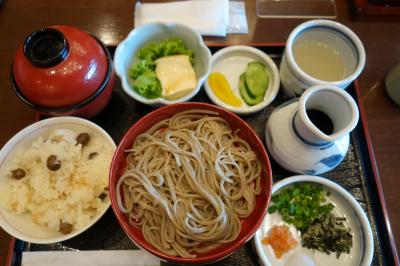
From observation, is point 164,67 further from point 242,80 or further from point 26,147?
point 26,147

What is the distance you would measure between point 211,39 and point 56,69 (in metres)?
0.94

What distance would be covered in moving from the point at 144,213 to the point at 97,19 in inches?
53.1

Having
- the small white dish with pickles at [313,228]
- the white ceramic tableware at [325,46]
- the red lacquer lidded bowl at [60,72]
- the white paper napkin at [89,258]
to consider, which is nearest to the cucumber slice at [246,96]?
the white ceramic tableware at [325,46]

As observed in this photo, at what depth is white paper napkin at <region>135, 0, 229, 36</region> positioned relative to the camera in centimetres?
196

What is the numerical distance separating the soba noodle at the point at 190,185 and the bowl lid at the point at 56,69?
0.37 m

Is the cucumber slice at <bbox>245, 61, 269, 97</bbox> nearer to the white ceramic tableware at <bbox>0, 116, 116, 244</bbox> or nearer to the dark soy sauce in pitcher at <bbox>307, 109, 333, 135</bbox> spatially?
the dark soy sauce in pitcher at <bbox>307, 109, 333, 135</bbox>

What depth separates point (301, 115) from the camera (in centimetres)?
132

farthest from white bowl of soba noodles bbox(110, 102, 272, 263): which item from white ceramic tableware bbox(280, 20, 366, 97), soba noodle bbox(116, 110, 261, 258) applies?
white ceramic tableware bbox(280, 20, 366, 97)

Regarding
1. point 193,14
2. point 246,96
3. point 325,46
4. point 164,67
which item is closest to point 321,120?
point 246,96

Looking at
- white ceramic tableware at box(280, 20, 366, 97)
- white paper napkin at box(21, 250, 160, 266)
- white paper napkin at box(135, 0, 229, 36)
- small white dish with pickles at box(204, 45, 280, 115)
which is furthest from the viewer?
white paper napkin at box(135, 0, 229, 36)

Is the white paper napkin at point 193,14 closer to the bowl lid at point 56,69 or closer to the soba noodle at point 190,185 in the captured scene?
the bowl lid at point 56,69

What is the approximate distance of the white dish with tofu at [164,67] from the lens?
5.39 feet

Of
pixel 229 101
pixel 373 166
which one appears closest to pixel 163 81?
pixel 229 101

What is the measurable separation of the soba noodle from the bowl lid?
370 millimetres
